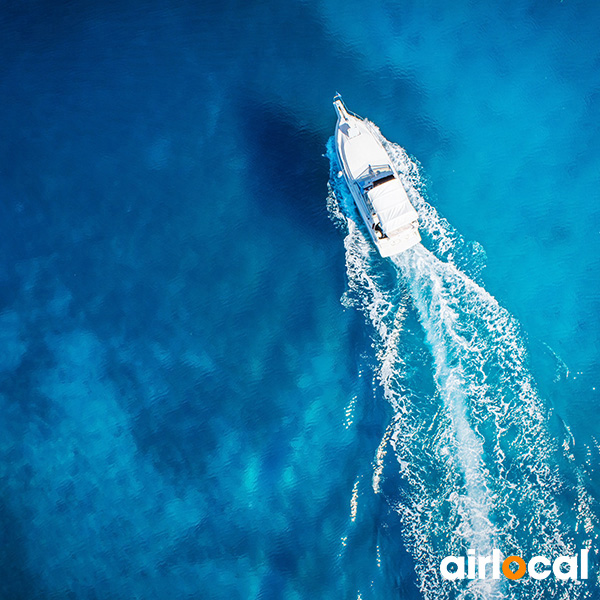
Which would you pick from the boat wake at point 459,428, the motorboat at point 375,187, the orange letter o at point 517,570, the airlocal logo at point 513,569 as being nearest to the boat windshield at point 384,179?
the motorboat at point 375,187

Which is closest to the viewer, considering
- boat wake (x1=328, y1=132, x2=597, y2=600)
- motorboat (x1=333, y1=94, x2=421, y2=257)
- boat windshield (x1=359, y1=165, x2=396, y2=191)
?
motorboat (x1=333, y1=94, x2=421, y2=257)

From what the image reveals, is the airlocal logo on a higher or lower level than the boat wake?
lower

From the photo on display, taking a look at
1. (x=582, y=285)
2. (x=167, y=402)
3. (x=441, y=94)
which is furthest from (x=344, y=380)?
(x=441, y=94)

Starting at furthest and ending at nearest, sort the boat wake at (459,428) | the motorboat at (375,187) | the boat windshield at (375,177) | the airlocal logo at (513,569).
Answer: the boat wake at (459,428) → the airlocal logo at (513,569) → the boat windshield at (375,177) → the motorboat at (375,187)

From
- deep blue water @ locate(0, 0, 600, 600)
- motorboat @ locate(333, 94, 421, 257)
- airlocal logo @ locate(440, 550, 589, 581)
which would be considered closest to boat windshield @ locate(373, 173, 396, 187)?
motorboat @ locate(333, 94, 421, 257)

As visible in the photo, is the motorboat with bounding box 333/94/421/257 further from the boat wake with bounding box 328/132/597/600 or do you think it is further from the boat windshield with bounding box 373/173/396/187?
the boat wake with bounding box 328/132/597/600

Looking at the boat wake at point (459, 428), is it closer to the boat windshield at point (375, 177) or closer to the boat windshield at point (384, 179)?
the boat windshield at point (375, 177)
